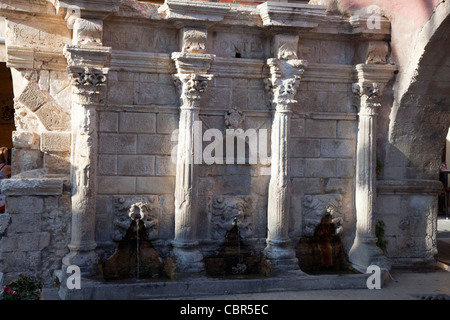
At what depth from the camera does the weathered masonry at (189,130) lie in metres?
7.08

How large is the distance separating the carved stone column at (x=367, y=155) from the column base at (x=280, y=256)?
0.90 metres

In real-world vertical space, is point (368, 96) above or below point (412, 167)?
above

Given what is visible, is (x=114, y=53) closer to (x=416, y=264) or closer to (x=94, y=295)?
(x=94, y=295)

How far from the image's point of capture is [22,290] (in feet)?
18.4

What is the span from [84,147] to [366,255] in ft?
12.3

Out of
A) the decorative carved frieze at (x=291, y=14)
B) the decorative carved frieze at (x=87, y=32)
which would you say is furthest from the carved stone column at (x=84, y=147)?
the decorative carved frieze at (x=291, y=14)

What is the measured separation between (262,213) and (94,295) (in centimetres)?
245

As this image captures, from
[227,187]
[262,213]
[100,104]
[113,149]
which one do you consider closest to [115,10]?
[100,104]

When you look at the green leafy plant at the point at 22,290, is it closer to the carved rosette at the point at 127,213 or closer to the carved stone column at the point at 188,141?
the carved rosette at the point at 127,213

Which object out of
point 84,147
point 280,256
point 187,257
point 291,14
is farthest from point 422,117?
point 84,147

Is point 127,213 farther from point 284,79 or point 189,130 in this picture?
point 284,79

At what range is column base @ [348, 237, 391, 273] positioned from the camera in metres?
7.88

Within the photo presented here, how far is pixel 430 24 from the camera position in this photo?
739 cm

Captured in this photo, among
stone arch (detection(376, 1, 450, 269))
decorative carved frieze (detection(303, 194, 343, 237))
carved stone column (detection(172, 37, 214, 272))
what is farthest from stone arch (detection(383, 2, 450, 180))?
carved stone column (detection(172, 37, 214, 272))
